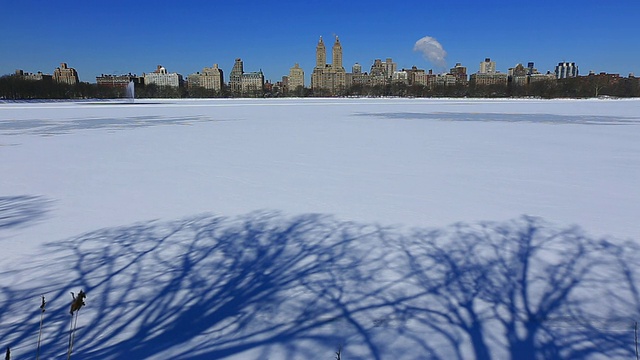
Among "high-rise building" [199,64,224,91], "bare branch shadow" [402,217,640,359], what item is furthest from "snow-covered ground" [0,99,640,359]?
"high-rise building" [199,64,224,91]

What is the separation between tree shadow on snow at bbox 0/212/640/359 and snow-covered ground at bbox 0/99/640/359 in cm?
2

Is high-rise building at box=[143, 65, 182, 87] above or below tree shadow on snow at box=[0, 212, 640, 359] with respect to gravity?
above

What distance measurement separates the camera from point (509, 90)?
338 feet

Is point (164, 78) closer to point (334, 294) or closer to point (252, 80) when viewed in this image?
point (252, 80)

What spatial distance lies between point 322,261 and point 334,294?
0.63m

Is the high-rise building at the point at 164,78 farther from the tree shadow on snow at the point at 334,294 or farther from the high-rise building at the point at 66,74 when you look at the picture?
the tree shadow on snow at the point at 334,294

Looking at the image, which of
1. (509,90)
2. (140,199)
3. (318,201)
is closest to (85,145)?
(140,199)

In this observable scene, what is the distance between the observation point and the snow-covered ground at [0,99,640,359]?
2678 mm

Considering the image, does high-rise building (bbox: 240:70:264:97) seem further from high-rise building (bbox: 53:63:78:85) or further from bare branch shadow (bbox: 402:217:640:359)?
bare branch shadow (bbox: 402:217:640:359)

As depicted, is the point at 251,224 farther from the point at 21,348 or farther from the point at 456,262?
the point at 21,348

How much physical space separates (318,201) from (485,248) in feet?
7.85

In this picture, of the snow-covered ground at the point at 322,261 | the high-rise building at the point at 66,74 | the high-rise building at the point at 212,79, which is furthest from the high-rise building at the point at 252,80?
the snow-covered ground at the point at 322,261

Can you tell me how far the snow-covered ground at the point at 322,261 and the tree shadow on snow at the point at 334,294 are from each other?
0.02 metres

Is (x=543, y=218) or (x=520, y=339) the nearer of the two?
(x=520, y=339)
